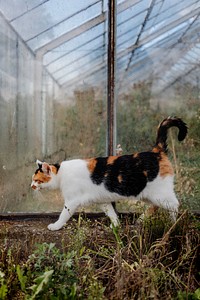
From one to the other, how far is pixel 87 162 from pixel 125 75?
3.88 feet

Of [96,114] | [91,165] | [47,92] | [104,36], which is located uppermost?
[104,36]

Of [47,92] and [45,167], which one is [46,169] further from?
[47,92]

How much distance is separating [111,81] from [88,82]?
0.82 feet

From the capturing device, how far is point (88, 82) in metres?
4.12

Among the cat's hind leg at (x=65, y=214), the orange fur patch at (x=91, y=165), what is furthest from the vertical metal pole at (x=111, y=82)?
the cat's hind leg at (x=65, y=214)

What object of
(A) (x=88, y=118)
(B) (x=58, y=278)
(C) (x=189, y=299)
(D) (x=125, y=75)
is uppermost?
(D) (x=125, y=75)

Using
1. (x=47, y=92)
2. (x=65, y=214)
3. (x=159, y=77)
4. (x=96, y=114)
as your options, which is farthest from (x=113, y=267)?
(x=159, y=77)

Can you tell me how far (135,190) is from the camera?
342 centimetres

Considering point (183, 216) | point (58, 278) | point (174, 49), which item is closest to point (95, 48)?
point (174, 49)

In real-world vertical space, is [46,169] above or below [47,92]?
below

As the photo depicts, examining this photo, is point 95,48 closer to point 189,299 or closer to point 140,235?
point 140,235

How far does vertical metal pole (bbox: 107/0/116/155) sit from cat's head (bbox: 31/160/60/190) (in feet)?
2.36

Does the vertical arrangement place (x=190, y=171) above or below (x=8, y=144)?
below

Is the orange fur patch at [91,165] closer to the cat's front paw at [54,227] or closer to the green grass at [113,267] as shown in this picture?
the cat's front paw at [54,227]
